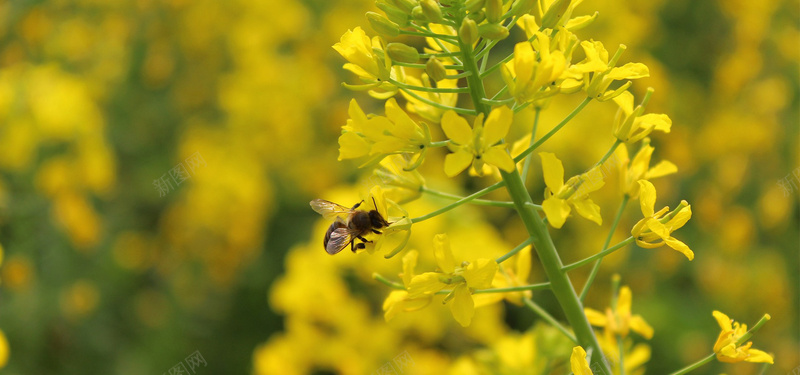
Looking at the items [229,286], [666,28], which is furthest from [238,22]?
[666,28]

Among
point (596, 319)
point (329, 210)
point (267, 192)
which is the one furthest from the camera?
point (267, 192)

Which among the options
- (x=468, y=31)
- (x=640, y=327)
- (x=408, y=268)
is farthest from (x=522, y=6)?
(x=640, y=327)

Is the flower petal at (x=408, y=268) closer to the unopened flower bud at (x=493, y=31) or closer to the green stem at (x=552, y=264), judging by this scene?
the green stem at (x=552, y=264)

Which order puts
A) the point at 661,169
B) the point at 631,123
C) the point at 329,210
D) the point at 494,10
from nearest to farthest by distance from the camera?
the point at 494,10
the point at 631,123
the point at 661,169
the point at 329,210

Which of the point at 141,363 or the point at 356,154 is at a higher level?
the point at 356,154

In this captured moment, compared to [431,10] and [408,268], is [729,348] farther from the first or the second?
[431,10]

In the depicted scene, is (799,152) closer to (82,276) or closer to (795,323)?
(795,323)

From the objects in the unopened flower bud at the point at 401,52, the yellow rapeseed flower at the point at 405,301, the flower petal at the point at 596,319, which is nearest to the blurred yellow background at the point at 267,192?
the flower petal at the point at 596,319

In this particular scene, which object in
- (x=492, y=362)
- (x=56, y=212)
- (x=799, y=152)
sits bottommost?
(x=799, y=152)

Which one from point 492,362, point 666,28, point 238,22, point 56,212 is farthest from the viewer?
point 238,22
